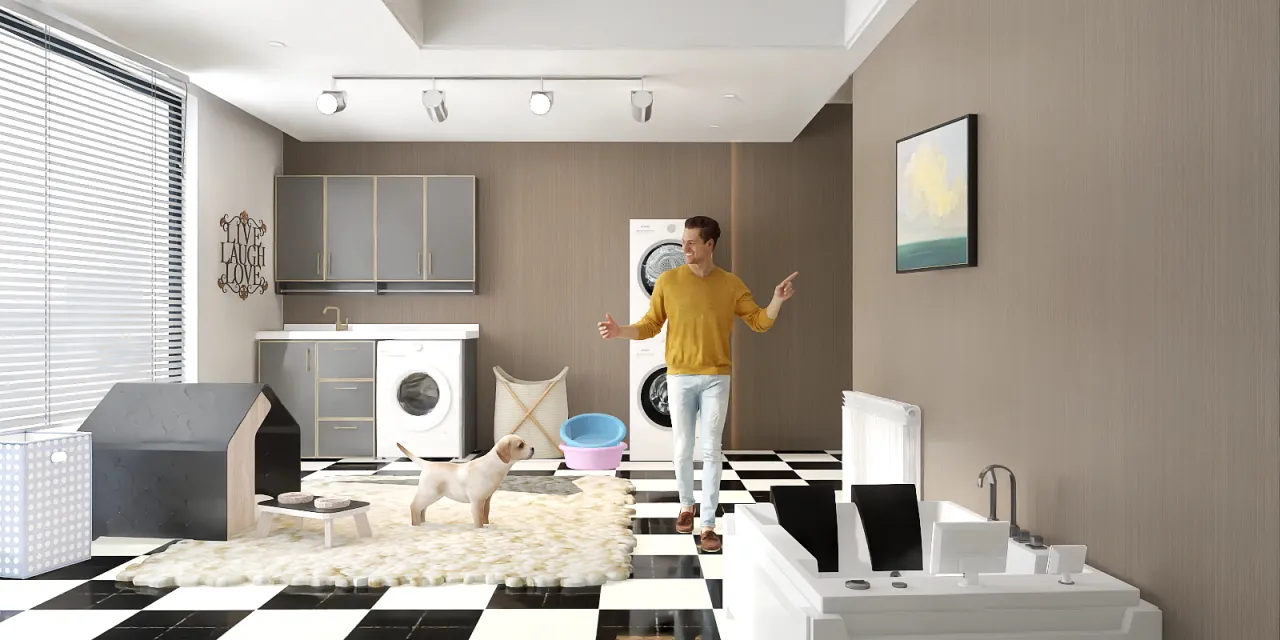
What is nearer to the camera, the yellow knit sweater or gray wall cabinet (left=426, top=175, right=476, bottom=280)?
the yellow knit sweater

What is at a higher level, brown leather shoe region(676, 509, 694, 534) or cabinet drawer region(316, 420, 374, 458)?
cabinet drawer region(316, 420, 374, 458)

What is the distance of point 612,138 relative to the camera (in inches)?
255

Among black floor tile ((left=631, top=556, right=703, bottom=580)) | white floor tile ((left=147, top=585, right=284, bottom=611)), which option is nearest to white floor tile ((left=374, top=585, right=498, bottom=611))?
white floor tile ((left=147, top=585, right=284, bottom=611))

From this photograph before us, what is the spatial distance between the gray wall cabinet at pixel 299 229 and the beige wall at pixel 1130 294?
480 cm

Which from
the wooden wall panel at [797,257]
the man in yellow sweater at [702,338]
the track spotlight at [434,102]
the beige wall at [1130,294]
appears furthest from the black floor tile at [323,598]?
the wooden wall panel at [797,257]

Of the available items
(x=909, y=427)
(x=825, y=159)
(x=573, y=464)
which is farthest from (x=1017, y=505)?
(x=825, y=159)

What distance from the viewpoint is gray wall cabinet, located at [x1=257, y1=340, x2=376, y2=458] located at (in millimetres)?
6090

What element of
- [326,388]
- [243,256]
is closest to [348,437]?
[326,388]

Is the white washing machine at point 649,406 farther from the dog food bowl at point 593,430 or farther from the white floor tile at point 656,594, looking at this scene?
the white floor tile at point 656,594

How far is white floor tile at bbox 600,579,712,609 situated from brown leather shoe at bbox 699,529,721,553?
1.34 ft

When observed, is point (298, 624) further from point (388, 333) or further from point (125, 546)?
point (388, 333)

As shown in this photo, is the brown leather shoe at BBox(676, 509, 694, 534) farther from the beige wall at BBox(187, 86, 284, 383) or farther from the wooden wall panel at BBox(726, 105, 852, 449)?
the beige wall at BBox(187, 86, 284, 383)

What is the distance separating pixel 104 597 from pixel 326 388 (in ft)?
10.3

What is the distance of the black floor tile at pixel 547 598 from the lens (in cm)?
293
